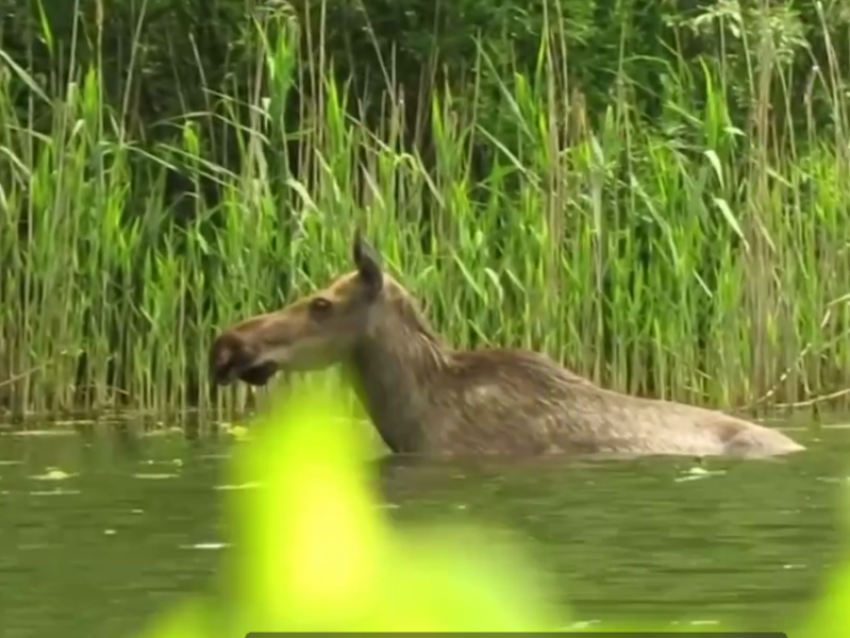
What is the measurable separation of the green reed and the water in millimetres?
1149

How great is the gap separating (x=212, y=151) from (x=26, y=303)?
186cm

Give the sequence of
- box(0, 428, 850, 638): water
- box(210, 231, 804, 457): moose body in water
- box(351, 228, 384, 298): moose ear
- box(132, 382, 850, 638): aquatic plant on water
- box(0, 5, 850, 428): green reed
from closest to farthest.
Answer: box(132, 382, 850, 638): aquatic plant on water < box(0, 428, 850, 638): water < box(210, 231, 804, 457): moose body in water < box(351, 228, 384, 298): moose ear < box(0, 5, 850, 428): green reed

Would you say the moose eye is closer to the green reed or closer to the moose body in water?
the moose body in water

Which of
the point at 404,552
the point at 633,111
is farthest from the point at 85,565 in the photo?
the point at 633,111

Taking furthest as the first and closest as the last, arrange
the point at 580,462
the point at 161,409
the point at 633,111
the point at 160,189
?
the point at 633,111
the point at 160,189
the point at 161,409
the point at 580,462

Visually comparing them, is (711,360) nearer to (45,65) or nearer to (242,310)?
(242,310)

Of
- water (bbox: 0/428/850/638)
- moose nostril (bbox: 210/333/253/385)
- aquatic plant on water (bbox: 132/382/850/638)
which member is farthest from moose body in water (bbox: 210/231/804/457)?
aquatic plant on water (bbox: 132/382/850/638)

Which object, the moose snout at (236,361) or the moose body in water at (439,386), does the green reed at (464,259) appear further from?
the moose snout at (236,361)

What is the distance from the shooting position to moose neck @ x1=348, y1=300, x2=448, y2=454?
10.4m

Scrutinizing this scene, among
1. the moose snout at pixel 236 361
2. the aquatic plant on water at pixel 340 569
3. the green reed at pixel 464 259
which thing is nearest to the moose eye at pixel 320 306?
the moose snout at pixel 236 361

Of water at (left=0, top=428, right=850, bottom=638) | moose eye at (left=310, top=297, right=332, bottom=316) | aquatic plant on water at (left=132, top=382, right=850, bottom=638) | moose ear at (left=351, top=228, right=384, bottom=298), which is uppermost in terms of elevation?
moose ear at (left=351, top=228, right=384, bottom=298)

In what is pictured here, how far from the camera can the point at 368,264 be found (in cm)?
1012

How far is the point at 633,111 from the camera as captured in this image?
13.4 m

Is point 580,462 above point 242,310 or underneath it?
underneath
